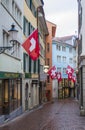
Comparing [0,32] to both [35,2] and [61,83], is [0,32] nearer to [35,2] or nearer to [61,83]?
[35,2]

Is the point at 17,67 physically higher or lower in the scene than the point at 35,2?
lower

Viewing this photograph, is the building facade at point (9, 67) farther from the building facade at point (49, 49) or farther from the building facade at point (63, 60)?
the building facade at point (63, 60)

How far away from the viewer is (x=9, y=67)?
2659cm

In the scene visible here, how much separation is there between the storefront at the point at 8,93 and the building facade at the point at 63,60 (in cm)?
5730

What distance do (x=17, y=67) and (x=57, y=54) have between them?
59.5m

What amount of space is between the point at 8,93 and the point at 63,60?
70.2 meters

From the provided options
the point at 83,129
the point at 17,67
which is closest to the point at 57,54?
the point at 17,67

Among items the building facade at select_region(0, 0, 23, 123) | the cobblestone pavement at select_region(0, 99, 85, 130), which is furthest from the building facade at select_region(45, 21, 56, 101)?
the cobblestone pavement at select_region(0, 99, 85, 130)

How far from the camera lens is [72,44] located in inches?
4124

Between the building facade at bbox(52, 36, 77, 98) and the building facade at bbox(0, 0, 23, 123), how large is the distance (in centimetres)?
5565

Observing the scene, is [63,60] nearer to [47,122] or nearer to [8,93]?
[8,93]

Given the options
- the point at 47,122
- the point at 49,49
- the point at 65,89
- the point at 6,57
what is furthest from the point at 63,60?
the point at 47,122

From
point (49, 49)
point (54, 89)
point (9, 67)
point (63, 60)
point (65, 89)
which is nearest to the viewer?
point (9, 67)

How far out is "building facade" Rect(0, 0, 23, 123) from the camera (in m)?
23.9
